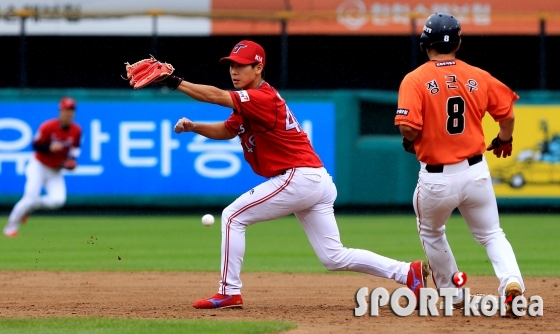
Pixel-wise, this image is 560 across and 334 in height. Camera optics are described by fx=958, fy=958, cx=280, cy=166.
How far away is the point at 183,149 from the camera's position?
15688 millimetres

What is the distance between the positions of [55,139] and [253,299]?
6941mm

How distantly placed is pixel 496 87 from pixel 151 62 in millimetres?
2312

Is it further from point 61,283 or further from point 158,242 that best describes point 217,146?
point 61,283

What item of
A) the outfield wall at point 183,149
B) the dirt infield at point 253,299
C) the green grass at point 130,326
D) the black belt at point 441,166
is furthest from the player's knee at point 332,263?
the outfield wall at point 183,149

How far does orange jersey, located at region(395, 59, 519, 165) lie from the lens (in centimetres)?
622

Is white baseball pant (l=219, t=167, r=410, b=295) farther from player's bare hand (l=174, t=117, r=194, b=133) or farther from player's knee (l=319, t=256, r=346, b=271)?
player's bare hand (l=174, t=117, r=194, b=133)

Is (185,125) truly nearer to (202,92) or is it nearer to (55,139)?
(202,92)

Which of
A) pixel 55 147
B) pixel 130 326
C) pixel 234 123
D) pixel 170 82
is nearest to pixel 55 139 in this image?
pixel 55 147

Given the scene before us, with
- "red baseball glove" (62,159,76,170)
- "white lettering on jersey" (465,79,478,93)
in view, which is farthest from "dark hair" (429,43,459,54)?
"red baseball glove" (62,159,76,170)

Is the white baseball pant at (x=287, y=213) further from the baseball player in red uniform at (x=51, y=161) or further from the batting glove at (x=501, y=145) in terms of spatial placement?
the baseball player in red uniform at (x=51, y=161)

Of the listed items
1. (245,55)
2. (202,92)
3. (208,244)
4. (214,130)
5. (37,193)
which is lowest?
(208,244)

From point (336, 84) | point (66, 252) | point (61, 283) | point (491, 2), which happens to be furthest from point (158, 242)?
point (491, 2)

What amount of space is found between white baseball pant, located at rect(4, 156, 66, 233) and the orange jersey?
8186 mm

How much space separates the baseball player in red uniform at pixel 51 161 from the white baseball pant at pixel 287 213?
710 centimetres
